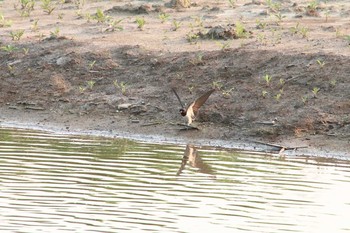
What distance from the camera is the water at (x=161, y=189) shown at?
29.3 feet

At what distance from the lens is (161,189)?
10.1m

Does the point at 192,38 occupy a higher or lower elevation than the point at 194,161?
higher

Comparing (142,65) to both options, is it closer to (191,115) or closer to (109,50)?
(109,50)

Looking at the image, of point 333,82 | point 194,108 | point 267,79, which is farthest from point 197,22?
point 194,108

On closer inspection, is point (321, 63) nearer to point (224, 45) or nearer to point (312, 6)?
point (224, 45)

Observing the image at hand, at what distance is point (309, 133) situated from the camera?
490 inches

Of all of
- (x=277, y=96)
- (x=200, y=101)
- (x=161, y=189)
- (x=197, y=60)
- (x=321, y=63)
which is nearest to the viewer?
(x=161, y=189)

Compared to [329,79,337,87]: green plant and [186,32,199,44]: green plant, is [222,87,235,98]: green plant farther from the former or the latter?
[186,32,199,44]: green plant

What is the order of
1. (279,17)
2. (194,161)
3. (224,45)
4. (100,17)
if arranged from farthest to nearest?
(100,17) → (279,17) → (224,45) → (194,161)

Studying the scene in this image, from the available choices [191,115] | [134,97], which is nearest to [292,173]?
[191,115]

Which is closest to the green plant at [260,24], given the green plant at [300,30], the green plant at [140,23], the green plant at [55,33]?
the green plant at [300,30]

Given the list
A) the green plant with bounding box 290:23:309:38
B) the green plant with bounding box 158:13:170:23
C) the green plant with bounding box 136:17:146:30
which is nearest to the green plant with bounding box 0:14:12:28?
the green plant with bounding box 136:17:146:30

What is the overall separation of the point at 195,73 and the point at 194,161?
8.69 ft

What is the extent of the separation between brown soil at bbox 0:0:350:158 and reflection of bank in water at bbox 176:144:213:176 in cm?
54
